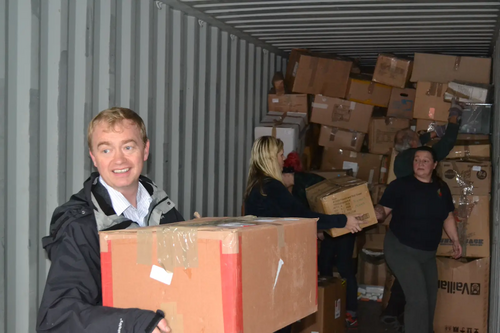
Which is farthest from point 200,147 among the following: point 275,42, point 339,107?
point 339,107

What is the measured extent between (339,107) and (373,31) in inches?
55.0

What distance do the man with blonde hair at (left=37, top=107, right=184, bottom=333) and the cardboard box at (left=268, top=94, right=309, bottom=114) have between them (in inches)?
181

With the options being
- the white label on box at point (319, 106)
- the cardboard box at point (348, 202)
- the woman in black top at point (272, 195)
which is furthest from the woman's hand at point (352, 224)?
the white label on box at point (319, 106)

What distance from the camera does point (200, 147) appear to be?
16.5 feet

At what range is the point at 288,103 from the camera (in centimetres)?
687

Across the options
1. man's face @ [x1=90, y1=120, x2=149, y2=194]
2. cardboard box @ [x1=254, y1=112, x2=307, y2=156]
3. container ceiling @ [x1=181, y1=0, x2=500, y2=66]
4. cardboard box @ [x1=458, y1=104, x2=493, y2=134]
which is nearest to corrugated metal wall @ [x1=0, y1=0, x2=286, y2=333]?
container ceiling @ [x1=181, y1=0, x2=500, y2=66]

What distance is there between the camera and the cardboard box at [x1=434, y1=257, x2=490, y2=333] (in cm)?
544

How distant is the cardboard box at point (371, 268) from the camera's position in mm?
6906

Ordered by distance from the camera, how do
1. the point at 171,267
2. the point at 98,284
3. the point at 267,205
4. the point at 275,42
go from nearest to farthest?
the point at 171,267 < the point at 98,284 < the point at 267,205 < the point at 275,42

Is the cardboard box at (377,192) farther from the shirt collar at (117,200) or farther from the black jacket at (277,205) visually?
the shirt collar at (117,200)

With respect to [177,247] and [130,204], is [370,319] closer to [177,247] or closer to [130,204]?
[130,204]

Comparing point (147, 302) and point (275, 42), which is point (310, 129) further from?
point (147, 302)

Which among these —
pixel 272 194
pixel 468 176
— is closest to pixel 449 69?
pixel 468 176

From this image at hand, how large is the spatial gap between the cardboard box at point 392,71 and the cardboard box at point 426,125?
1.67 feet
